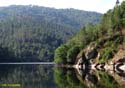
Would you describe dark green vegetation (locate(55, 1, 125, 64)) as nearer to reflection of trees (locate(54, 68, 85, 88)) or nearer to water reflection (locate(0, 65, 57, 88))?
water reflection (locate(0, 65, 57, 88))

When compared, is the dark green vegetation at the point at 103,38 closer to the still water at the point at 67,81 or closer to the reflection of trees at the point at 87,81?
the still water at the point at 67,81

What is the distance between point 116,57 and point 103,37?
25.4 metres

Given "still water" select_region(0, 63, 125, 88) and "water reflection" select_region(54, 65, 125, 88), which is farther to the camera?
"still water" select_region(0, 63, 125, 88)

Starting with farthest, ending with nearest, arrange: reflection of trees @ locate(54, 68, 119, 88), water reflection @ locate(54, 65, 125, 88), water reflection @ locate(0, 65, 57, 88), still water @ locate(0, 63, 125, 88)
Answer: water reflection @ locate(0, 65, 57, 88), still water @ locate(0, 63, 125, 88), reflection of trees @ locate(54, 68, 119, 88), water reflection @ locate(54, 65, 125, 88)

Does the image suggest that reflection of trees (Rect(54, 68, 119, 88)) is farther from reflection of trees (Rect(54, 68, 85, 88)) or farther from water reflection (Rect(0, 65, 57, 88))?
water reflection (Rect(0, 65, 57, 88))

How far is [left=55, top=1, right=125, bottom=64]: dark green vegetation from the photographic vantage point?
500ft

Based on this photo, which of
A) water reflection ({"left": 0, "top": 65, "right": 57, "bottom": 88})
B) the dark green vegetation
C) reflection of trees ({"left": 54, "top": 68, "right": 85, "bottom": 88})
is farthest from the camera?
the dark green vegetation

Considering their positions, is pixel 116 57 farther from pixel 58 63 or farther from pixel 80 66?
pixel 58 63

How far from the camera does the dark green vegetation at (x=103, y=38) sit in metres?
152

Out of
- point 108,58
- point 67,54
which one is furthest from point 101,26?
point 108,58

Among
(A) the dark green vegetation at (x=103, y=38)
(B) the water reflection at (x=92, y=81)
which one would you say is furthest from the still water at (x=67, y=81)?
(A) the dark green vegetation at (x=103, y=38)

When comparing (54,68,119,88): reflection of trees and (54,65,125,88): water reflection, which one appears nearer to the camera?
(54,65,125,88): water reflection

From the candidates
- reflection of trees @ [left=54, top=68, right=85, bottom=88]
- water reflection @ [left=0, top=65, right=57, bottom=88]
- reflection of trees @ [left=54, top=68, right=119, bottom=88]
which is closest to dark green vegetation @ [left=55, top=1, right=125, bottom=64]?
water reflection @ [left=0, top=65, right=57, bottom=88]

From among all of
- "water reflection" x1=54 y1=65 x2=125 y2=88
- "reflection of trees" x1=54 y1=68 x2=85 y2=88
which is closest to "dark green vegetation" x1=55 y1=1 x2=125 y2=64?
"water reflection" x1=54 y1=65 x2=125 y2=88
